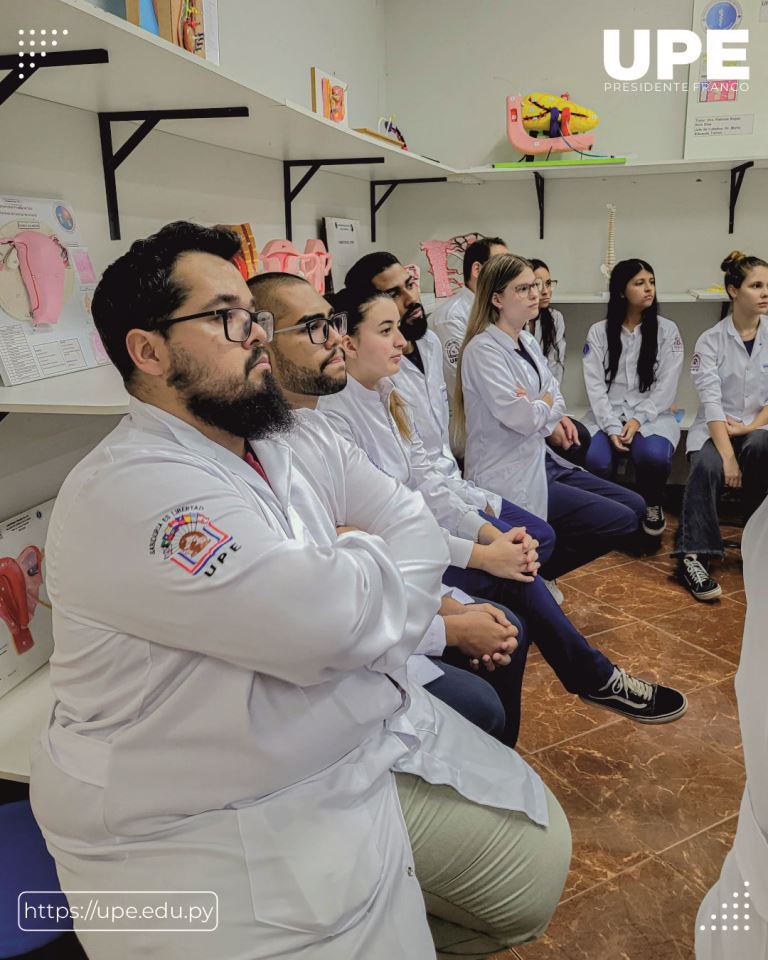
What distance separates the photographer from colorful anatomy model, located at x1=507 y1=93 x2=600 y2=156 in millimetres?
3770

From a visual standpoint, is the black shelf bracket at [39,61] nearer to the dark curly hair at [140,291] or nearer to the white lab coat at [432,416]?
the dark curly hair at [140,291]

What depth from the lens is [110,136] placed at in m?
1.74

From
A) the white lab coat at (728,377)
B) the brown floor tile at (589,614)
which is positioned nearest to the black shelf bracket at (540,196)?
the white lab coat at (728,377)

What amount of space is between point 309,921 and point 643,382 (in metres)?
3.28

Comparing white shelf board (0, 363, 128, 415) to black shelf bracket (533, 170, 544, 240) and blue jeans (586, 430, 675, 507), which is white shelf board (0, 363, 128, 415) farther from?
black shelf bracket (533, 170, 544, 240)

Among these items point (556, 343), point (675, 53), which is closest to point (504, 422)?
point (556, 343)

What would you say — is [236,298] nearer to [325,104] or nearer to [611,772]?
[611,772]

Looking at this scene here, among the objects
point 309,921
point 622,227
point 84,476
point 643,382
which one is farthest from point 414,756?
point 622,227

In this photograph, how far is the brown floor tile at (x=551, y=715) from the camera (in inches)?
84.1

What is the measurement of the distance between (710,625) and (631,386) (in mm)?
1391

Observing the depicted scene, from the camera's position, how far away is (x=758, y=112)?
3.75 metres

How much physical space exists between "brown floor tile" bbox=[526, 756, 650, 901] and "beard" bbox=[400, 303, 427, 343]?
1.48m

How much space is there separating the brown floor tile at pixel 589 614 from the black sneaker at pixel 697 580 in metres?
0.35

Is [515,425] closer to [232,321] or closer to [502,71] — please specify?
[232,321]
